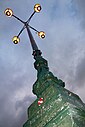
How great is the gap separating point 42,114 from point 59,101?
89 centimetres

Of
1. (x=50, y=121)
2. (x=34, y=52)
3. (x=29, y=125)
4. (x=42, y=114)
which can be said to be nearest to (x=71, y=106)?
(x=50, y=121)

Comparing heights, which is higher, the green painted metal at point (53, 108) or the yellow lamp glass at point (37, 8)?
the yellow lamp glass at point (37, 8)

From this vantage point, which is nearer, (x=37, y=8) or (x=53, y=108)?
(x=53, y=108)

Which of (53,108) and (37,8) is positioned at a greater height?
(37,8)

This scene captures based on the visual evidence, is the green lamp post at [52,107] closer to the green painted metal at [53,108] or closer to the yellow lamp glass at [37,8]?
the green painted metal at [53,108]

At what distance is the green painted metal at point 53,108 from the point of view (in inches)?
278

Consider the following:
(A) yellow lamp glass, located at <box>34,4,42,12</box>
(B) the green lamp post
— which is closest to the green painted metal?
(B) the green lamp post

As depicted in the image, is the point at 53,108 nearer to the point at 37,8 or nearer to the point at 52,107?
the point at 52,107

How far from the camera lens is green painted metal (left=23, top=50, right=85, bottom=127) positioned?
7.06 metres

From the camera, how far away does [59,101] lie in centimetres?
782

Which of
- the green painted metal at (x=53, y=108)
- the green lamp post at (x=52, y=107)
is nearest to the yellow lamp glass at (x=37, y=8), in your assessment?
the green lamp post at (x=52, y=107)

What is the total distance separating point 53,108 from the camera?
7867mm

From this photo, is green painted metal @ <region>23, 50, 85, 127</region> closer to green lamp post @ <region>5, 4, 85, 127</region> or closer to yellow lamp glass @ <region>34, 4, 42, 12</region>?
green lamp post @ <region>5, 4, 85, 127</region>

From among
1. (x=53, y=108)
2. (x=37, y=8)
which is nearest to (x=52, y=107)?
(x=53, y=108)
